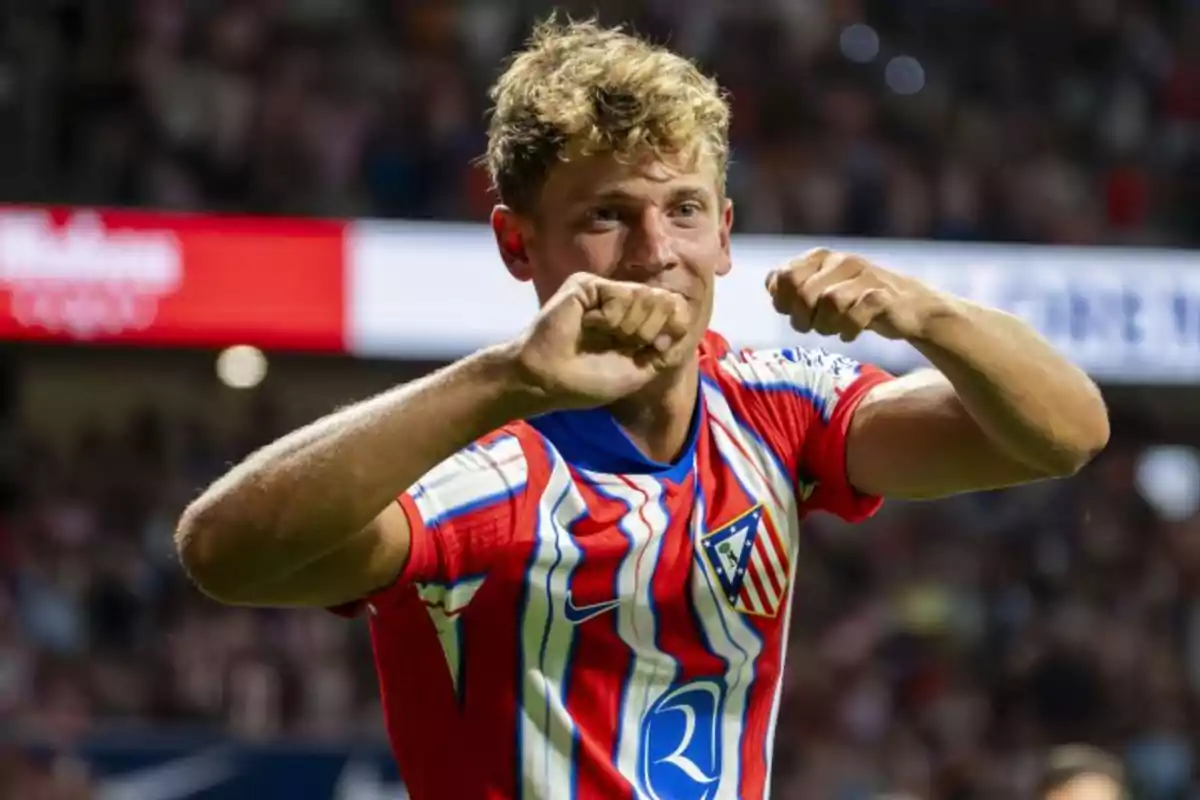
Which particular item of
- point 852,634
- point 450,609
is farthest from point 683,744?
point 852,634

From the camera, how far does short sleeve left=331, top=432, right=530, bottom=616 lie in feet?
7.23

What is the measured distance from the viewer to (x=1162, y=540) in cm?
1102

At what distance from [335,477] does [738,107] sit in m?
9.11

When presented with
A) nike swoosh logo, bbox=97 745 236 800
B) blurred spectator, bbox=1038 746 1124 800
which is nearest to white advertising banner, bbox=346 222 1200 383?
nike swoosh logo, bbox=97 745 236 800

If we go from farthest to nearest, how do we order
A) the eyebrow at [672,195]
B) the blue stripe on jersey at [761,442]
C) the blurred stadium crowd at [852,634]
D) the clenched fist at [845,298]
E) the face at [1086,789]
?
the blurred stadium crowd at [852,634] → the face at [1086,789] → the blue stripe on jersey at [761,442] → the eyebrow at [672,195] → the clenched fist at [845,298]

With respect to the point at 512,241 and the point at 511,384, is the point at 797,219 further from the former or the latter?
the point at 511,384

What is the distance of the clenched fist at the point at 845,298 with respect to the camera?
2150 millimetres

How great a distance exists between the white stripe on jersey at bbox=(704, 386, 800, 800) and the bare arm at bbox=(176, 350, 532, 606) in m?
0.47

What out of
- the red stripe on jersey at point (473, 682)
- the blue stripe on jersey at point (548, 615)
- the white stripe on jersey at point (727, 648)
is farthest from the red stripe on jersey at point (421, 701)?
the white stripe on jersey at point (727, 648)

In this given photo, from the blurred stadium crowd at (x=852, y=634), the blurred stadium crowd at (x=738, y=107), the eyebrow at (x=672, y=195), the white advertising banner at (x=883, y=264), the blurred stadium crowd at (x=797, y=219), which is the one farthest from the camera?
the blurred stadium crowd at (x=738, y=107)

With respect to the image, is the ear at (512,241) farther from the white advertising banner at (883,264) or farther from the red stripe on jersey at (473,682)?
the white advertising banner at (883,264)

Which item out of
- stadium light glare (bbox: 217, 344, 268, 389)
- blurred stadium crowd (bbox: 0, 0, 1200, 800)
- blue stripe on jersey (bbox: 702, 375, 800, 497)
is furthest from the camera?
stadium light glare (bbox: 217, 344, 268, 389)

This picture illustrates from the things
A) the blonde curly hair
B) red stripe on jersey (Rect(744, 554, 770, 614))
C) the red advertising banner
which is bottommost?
the red advertising banner

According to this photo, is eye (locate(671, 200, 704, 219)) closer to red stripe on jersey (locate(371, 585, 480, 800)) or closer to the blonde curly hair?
the blonde curly hair
